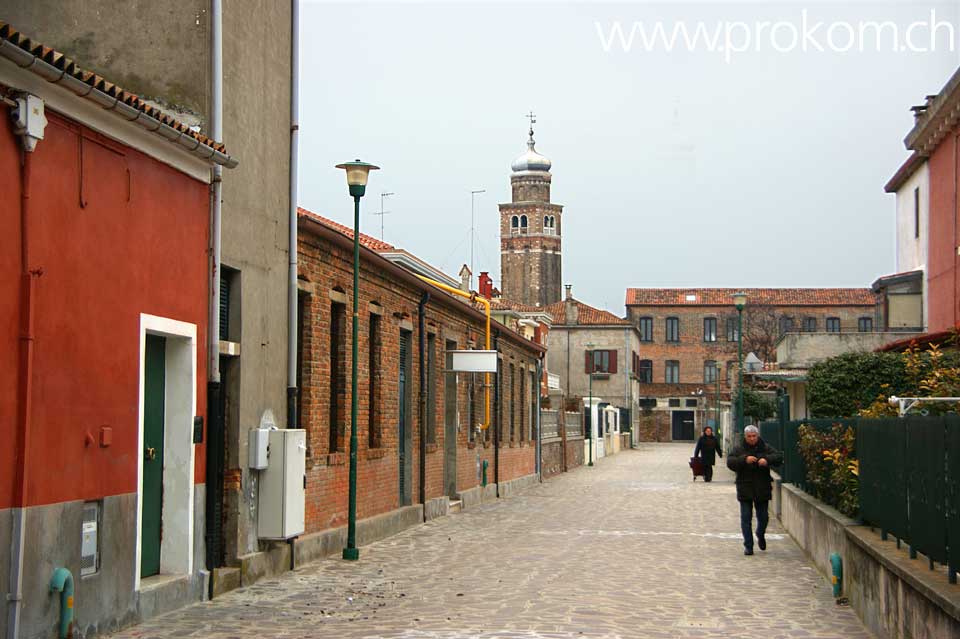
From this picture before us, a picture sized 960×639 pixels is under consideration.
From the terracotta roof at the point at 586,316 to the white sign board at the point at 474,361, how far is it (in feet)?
222

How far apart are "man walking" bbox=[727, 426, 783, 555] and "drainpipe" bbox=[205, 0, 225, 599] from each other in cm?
755

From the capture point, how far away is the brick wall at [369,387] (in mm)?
16391

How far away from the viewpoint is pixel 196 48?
12797 mm

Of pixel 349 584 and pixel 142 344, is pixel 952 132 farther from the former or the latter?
pixel 142 344

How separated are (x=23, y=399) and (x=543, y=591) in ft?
21.4

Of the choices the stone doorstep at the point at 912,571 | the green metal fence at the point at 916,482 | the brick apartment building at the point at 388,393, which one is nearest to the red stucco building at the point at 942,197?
the brick apartment building at the point at 388,393

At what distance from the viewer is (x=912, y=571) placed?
354 inches

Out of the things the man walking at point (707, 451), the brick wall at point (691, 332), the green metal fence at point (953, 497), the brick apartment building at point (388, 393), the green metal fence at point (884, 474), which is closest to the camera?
the green metal fence at point (953, 497)

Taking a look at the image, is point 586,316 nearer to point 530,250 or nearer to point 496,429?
point 530,250

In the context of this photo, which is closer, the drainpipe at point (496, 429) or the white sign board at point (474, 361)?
the white sign board at point (474, 361)

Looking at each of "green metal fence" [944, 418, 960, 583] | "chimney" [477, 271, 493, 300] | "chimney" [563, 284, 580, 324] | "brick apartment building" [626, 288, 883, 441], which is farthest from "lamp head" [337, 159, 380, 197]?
"brick apartment building" [626, 288, 883, 441]

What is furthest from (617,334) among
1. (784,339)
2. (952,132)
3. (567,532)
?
(567,532)

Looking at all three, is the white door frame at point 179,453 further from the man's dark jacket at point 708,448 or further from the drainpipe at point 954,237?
the man's dark jacket at point 708,448

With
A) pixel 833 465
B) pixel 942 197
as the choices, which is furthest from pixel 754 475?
pixel 942 197
